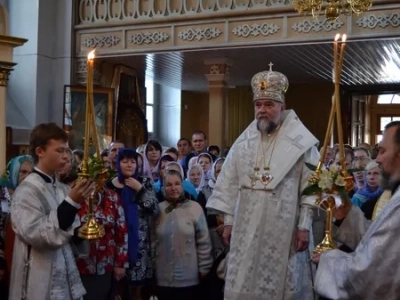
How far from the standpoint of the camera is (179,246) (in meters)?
4.85

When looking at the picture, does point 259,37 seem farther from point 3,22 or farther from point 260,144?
point 260,144

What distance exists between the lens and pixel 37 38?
36.4 feet

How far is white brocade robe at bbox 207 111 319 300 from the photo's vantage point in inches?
157

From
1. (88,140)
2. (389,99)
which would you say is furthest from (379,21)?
(389,99)

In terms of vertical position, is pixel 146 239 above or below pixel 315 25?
below

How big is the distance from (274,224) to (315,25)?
6.03 m

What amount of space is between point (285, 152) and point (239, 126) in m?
13.1

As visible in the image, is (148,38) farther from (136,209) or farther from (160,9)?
(136,209)

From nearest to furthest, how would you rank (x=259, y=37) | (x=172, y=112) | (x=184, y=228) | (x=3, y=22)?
(x=184, y=228) → (x=3, y=22) → (x=259, y=37) → (x=172, y=112)

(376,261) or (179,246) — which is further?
(179,246)

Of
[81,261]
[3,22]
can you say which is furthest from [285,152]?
[3,22]

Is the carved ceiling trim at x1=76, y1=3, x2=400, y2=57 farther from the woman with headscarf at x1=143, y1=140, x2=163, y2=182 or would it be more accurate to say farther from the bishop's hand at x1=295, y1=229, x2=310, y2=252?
the bishop's hand at x1=295, y1=229, x2=310, y2=252

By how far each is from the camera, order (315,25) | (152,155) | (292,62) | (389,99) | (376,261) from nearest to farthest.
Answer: (376,261) → (152,155) → (315,25) → (292,62) → (389,99)

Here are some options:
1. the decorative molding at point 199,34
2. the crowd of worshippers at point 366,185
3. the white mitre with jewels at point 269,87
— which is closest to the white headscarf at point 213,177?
the crowd of worshippers at point 366,185
